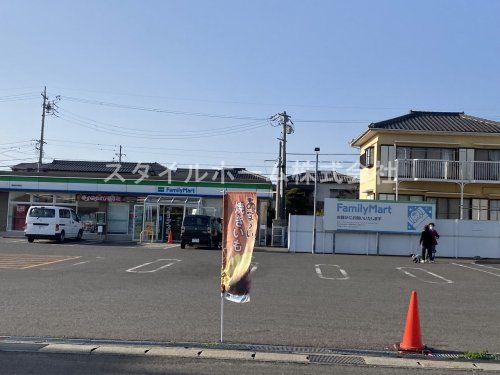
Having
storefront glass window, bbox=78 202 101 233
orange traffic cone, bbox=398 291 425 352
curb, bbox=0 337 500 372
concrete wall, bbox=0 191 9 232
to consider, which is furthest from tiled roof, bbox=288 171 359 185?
curb, bbox=0 337 500 372

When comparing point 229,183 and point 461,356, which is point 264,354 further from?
point 229,183

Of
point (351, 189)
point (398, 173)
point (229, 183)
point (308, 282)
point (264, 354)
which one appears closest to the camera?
point (264, 354)

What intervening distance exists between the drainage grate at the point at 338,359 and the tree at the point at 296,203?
145ft

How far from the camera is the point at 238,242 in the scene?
7707 millimetres

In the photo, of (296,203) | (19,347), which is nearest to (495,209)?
(296,203)

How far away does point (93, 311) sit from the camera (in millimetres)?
9289

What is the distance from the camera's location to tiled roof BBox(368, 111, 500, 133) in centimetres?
3173

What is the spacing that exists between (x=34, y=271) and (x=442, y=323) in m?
10.8

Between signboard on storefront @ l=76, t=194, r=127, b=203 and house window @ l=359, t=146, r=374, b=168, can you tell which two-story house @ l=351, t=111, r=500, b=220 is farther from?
signboard on storefront @ l=76, t=194, r=127, b=203

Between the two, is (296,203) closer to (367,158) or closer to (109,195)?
(367,158)

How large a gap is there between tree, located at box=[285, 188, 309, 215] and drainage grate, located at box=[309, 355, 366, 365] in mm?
44341

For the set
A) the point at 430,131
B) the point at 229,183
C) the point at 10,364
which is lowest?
the point at 10,364

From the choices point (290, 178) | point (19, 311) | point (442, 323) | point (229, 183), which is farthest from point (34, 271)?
point (290, 178)

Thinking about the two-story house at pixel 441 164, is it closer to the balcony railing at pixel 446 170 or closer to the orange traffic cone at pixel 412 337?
the balcony railing at pixel 446 170
